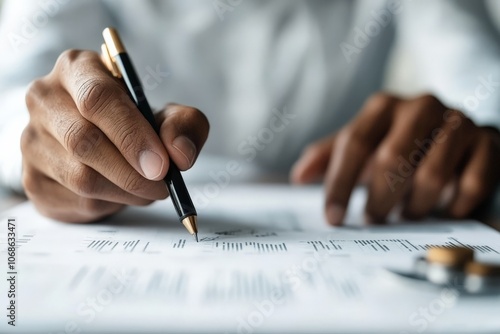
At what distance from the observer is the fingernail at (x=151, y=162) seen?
377mm

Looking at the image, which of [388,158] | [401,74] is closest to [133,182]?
[388,158]

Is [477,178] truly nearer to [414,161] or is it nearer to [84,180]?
[414,161]

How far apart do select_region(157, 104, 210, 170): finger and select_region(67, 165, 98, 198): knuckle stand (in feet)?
0.21

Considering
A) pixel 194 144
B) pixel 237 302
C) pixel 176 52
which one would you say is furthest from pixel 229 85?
pixel 237 302

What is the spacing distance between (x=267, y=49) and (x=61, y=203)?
57 centimetres

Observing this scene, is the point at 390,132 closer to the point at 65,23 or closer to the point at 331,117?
the point at 331,117

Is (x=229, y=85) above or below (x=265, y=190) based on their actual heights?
above

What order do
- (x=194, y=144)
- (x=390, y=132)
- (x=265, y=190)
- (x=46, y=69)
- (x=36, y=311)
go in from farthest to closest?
(x=46, y=69) < (x=265, y=190) < (x=390, y=132) < (x=194, y=144) < (x=36, y=311)

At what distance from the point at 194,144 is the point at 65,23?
22.6 inches

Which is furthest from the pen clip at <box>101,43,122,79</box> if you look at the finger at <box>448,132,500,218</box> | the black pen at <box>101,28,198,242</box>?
the finger at <box>448,132,500,218</box>

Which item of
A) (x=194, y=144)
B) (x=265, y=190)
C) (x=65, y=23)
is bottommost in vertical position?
(x=265, y=190)

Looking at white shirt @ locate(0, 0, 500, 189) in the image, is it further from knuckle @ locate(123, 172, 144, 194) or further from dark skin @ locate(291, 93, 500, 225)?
knuckle @ locate(123, 172, 144, 194)

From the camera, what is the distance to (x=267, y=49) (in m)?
0.95

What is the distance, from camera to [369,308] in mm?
272
